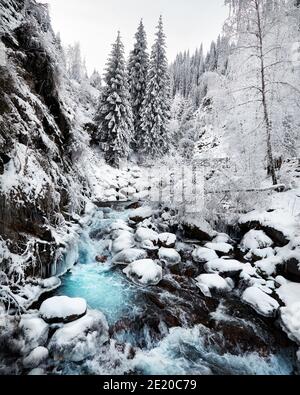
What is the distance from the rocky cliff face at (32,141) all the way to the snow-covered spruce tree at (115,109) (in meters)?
9.56

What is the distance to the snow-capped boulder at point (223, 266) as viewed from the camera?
630 cm

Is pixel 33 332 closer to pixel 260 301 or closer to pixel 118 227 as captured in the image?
pixel 260 301

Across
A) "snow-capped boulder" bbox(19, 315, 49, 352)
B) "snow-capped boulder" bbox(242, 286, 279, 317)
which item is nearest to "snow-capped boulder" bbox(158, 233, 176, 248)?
"snow-capped boulder" bbox(242, 286, 279, 317)

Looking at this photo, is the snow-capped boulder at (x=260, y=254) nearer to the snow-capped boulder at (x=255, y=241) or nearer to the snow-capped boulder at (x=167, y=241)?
the snow-capped boulder at (x=255, y=241)

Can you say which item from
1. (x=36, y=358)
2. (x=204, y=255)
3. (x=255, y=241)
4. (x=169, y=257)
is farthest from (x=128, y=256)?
(x=255, y=241)

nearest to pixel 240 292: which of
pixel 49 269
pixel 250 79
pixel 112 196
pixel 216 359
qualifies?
pixel 216 359

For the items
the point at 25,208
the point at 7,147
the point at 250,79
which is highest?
the point at 250,79

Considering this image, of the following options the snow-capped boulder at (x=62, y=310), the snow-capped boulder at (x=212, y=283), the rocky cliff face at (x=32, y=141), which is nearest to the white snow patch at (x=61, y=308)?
the snow-capped boulder at (x=62, y=310)

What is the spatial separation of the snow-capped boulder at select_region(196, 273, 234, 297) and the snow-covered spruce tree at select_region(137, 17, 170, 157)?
15.9m

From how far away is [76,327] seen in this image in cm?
394

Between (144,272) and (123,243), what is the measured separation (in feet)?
5.48

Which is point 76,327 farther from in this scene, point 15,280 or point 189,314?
point 189,314

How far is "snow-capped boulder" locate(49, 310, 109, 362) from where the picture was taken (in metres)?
3.64
